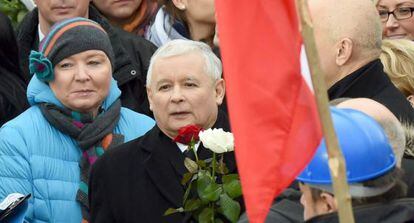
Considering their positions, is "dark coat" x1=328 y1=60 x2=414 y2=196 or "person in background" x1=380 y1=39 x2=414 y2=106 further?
"person in background" x1=380 y1=39 x2=414 y2=106

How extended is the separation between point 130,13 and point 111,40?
1.82 ft

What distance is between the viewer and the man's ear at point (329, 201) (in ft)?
12.7

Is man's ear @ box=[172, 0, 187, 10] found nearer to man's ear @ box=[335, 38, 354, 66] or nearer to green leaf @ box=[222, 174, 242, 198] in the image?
man's ear @ box=[335, 38, 354, 66]

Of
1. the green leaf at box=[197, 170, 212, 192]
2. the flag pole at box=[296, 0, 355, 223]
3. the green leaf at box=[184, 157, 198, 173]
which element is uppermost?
the flag pole at box=[296, 0, 355, 223]

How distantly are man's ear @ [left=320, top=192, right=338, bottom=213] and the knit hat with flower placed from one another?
268 centimetres

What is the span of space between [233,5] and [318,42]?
206cm

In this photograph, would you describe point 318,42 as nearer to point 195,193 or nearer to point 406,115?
point 406,115

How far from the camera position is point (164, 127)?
19.0 feet

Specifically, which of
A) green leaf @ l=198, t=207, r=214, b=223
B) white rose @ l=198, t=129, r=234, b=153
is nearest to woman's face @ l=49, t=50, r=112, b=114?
white rose @ l=198, t=129, r=234, b=153

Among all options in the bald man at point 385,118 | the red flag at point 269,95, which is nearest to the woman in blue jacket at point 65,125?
the bald man at point 385,118

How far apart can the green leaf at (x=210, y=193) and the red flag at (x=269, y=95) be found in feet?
5.54

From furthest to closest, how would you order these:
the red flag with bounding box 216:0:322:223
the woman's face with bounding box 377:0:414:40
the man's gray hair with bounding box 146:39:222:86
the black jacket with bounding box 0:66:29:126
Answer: the woman's face with bounding box 377:0:414:40 < the black jacket with bounding box 0:66:29:126 < the man's gray hair with bounding box 146:39:222:86 < the red flag with bounding box 216:0:322:223

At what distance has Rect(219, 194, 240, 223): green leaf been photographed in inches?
205

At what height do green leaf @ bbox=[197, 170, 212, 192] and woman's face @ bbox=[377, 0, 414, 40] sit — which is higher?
green leaf @ bbox=[197, 170, 212, 192]
